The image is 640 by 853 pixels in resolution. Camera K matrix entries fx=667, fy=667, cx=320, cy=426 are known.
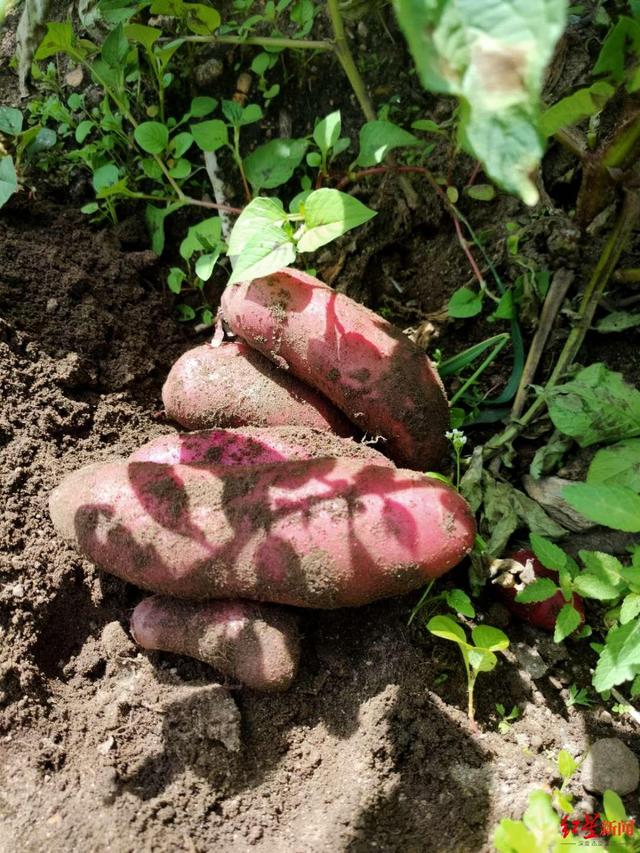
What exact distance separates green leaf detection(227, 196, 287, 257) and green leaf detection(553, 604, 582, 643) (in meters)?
1.06

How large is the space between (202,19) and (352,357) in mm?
1052

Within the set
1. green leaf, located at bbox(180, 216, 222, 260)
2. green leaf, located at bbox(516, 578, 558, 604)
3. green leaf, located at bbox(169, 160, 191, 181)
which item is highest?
green leaf, located at bbox(169, 160, 191, 181)

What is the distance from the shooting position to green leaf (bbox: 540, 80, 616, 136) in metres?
1.24

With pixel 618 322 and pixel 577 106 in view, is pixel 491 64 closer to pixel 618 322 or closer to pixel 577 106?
pixel 577 106

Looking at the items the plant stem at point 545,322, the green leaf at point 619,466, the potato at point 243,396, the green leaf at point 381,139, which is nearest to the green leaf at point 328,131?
the green leaf at point 381,139

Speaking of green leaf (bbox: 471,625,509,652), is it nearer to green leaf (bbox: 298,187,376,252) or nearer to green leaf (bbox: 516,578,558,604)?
green leaf (bbox: 516,578,558,604)

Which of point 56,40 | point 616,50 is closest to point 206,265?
point 56,40

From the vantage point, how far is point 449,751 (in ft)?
4.59

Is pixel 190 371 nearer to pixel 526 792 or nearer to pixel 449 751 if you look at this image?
pixel 449 751

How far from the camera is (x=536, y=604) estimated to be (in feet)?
4.99

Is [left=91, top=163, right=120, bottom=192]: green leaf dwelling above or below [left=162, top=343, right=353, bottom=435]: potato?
above

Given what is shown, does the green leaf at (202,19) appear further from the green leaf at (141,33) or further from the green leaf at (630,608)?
the green leaf at (630,608)

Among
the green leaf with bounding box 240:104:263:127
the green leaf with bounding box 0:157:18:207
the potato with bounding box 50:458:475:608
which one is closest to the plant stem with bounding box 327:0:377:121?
the green leaf with bounding box 240:104:263:127

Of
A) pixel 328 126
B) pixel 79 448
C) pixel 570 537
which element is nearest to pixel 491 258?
pixel 328 126
